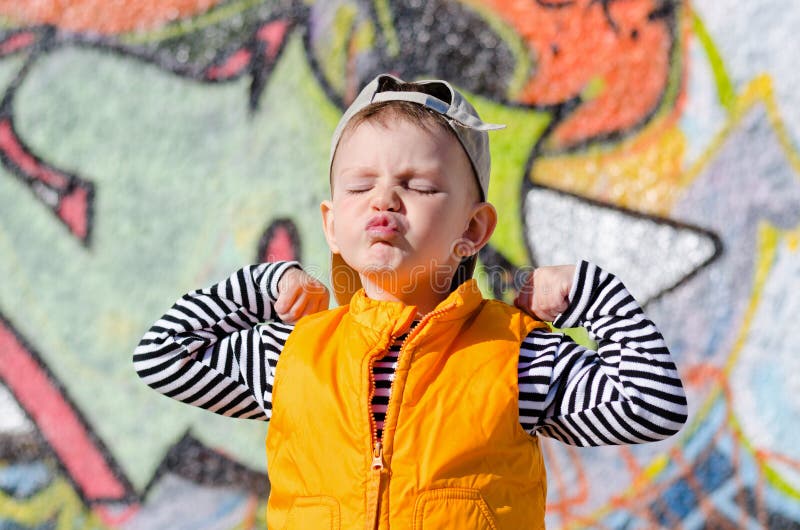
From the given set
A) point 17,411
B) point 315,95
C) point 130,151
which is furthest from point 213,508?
point 315,95

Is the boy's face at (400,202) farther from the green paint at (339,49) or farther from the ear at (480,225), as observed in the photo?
the green paint at (339,49)

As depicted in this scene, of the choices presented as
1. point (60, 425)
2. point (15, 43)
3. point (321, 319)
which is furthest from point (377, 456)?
point (15, 43)

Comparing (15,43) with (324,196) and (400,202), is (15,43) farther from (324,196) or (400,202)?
(400,202)

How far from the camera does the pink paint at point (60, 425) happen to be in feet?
9.55

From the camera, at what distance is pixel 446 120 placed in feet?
4.71

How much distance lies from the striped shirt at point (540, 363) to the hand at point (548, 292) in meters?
0.02

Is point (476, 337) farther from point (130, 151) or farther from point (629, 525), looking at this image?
point (130, 151)

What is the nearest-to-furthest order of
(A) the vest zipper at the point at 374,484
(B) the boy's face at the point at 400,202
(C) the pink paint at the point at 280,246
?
1. (A) the vest zipper at the point at 374,484
2. (B) the boy's face at the point at 400,202
3. (C) the pink paint at the point at 280,246

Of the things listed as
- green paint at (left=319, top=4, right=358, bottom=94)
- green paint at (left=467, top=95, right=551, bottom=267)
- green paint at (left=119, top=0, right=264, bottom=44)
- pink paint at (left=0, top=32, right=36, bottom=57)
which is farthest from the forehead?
pink paint at (left=0, top=32, right=36, bottom=57)

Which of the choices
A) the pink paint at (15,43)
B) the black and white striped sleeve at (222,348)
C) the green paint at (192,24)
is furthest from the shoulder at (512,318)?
the pink paint at (15,43)

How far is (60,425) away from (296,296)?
178 cm

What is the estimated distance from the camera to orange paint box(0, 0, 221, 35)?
2.96 m

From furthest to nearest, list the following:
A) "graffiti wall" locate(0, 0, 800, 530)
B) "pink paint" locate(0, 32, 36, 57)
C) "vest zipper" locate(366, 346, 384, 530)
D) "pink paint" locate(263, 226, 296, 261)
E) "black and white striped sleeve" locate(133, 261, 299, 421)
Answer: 1. "pink paint" locate(0, 32, 36, 57)
2. "pink paint" locate(263, 226, 296, 261)
3. "graffiti wall" locate(0, 0, 800, 530)
4. "black and white striped sleeve" locate(133, 261, 299, 421)
5. "vest zipper" locate(366, 346, 384, 530)

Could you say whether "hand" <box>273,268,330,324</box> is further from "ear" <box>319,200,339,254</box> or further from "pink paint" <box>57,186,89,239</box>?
"pink paint" <box>57,186,89,239</box>
